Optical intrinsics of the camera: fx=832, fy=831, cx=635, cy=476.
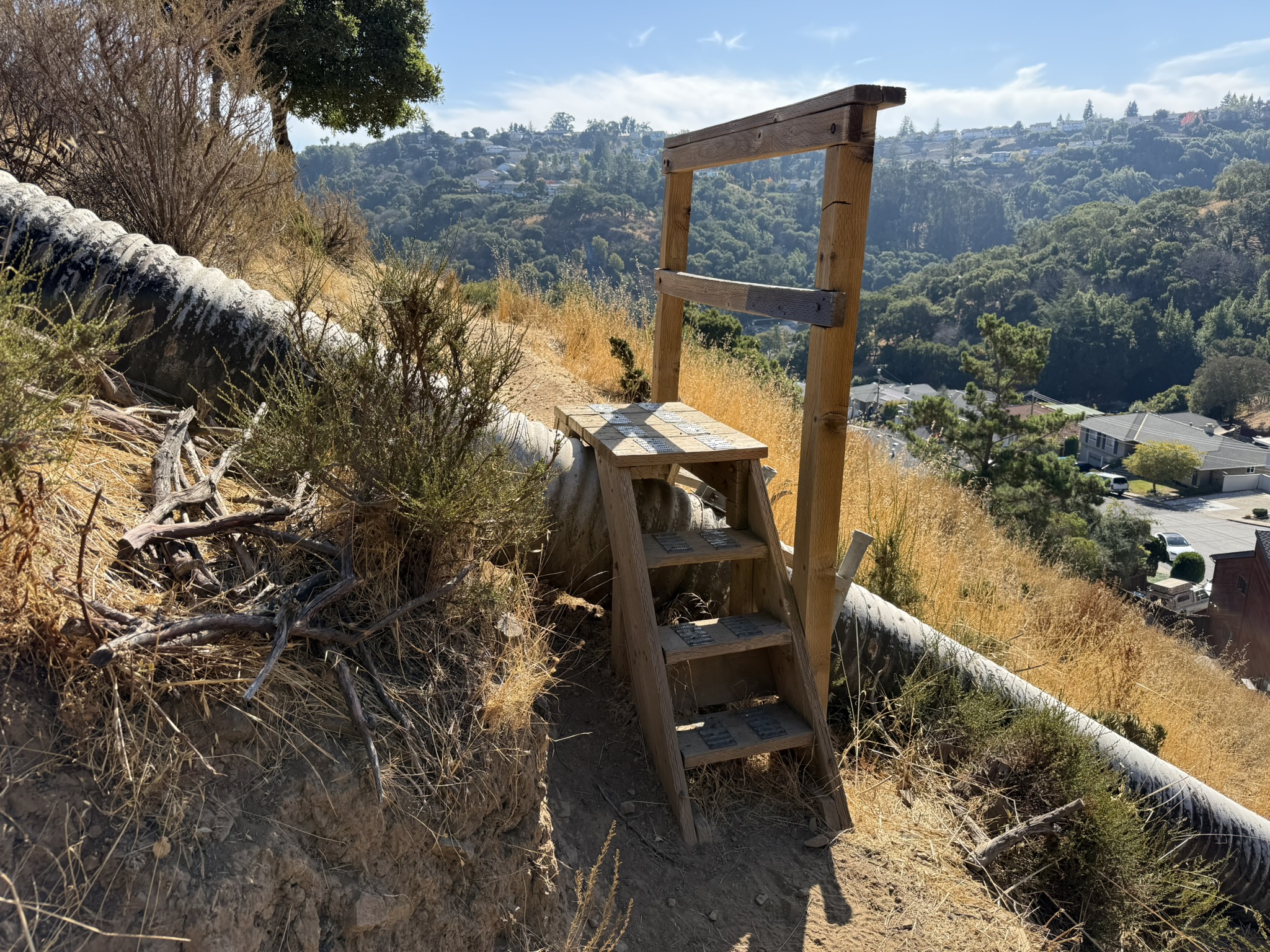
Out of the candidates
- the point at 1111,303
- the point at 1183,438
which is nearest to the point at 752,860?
the point at 1183,438

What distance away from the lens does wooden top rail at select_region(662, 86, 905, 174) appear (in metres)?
2.75

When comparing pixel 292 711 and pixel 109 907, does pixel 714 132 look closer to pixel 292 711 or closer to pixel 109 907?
pixel 292 711

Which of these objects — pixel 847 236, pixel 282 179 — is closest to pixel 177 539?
pixel 847 236

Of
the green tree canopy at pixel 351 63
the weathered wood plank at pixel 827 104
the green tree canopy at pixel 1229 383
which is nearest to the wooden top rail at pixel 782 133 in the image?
the weathered wood plank at pixel 827 104

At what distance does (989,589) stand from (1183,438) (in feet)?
142

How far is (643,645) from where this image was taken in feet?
10.2

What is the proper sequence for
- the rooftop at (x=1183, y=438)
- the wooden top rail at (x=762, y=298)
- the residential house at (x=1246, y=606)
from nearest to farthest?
the wooden top rail at (x=762, y=298), the residential house at (x=1246, y=606), the rooftop at (x=1183, y=438)

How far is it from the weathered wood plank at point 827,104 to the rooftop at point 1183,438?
143ft

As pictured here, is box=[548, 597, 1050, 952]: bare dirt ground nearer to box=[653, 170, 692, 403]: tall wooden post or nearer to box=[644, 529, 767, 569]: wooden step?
box=[644, 529, 767, 569]: wooden step

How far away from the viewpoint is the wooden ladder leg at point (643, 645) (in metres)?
3.00

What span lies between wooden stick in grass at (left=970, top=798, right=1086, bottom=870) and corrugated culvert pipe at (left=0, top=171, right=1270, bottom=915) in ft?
1.93

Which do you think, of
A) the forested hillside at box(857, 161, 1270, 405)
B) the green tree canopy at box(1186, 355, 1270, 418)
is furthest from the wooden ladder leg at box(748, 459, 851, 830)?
the green tree canopy at box(1186, 355, 1270, 418)

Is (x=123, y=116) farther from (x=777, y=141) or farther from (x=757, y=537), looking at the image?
(x=757, y=537)

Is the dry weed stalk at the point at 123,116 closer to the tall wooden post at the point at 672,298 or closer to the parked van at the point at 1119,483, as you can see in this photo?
the tall wooden post at the point at 672,298
